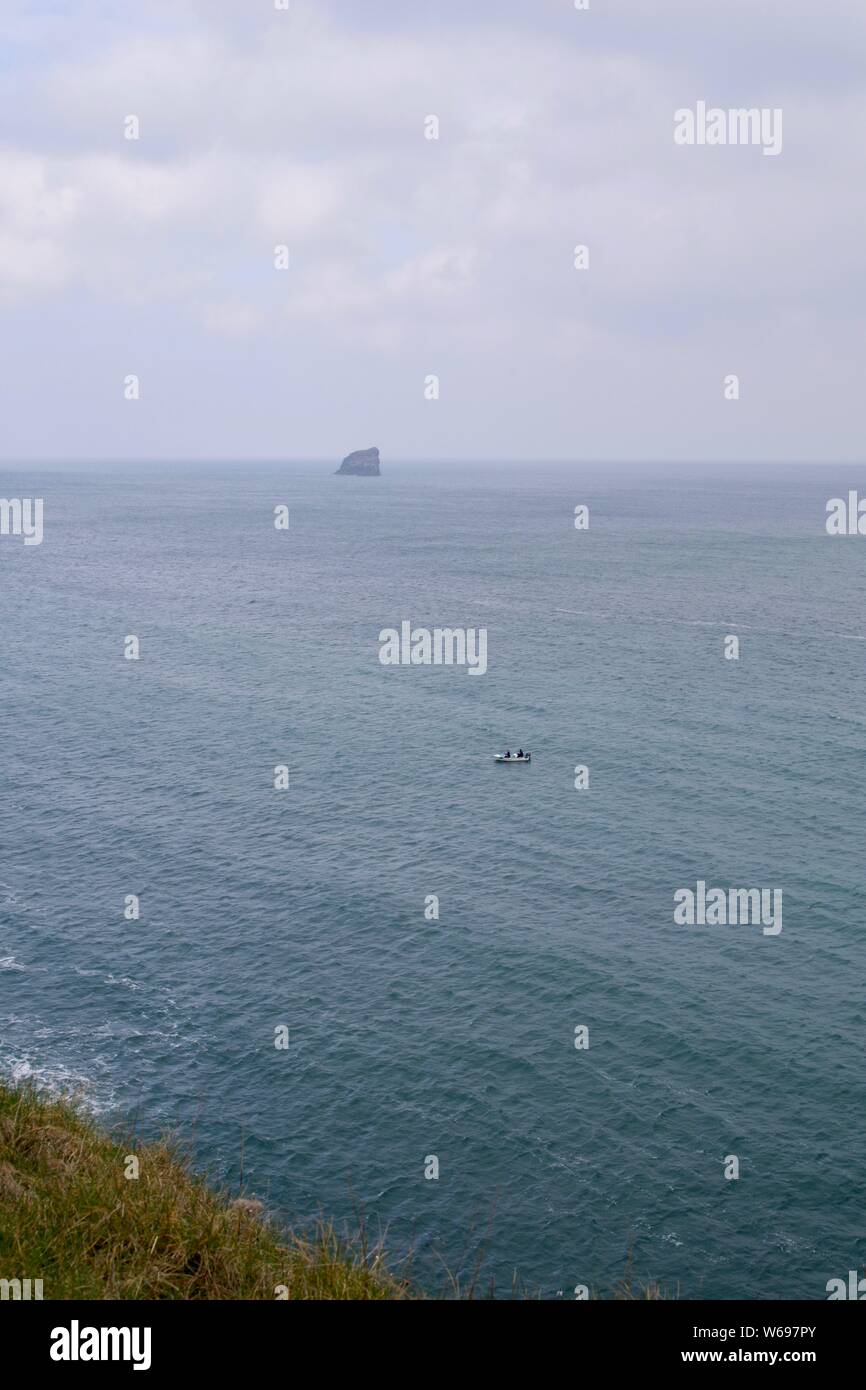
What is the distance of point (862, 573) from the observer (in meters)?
161

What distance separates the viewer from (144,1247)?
13453 millimetres

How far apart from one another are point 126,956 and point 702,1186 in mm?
28187

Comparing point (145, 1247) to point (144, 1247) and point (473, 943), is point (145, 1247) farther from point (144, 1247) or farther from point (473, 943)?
point (473, 943)

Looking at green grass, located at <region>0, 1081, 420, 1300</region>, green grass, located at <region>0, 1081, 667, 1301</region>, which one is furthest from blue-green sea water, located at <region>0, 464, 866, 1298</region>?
green grass, located at <region>0, 1081, 420, 1300</region>

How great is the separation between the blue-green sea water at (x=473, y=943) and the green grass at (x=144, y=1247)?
62.5 feet

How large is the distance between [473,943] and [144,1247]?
38.9 metres

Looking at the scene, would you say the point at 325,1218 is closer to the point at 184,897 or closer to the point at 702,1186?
the point at 702,1186

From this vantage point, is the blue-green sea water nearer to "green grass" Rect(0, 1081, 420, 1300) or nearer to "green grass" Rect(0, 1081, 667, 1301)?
"green grass" Rect(0, 1081, 667, 1301)

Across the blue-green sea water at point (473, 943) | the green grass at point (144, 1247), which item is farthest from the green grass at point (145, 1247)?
the blue-green sea water at point (473, 943)

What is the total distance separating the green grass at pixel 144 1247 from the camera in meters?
12.7

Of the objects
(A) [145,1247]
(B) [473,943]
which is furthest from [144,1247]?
(B) [473,943]

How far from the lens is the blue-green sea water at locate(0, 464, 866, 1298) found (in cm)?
3603

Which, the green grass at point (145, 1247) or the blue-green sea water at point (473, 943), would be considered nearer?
the green grass at point (145, 1247)

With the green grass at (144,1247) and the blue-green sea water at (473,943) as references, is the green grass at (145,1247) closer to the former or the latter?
the green grass at (144,1247)
